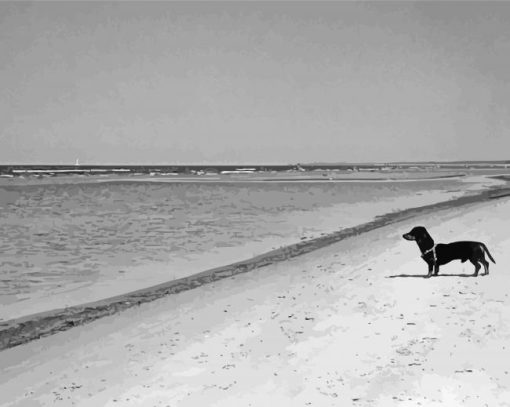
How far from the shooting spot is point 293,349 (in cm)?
592

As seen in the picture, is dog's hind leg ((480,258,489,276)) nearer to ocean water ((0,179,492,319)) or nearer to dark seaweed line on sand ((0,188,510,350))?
dark seaweed line on sand ((0,188,510,350))

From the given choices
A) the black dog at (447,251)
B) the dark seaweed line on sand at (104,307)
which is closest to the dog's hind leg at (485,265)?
the black dog at (447,251)

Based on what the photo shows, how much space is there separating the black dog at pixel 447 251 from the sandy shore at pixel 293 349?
0.23 metres

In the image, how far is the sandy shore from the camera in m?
4.86

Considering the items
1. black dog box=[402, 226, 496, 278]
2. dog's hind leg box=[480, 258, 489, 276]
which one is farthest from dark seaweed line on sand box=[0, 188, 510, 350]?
dog's hind leg box=[480, 258, 489, 276]

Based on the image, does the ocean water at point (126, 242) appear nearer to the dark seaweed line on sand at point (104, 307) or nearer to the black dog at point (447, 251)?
the dark seaweed line on sand at point (104, 307)

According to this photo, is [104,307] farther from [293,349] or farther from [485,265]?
[485,265]

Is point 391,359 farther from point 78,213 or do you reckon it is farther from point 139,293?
point 78,213

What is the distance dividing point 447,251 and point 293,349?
3.70 meters

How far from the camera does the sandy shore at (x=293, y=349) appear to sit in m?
4.86

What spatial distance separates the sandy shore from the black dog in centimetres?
23

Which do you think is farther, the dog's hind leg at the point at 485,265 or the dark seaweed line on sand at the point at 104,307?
the dog's hind leg at the point at 485,265

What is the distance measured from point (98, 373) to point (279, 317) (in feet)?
7.17

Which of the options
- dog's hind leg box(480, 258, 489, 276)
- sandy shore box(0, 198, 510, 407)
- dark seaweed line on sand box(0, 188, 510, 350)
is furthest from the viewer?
dog's hind leg box(480, 258, 489, 276)
